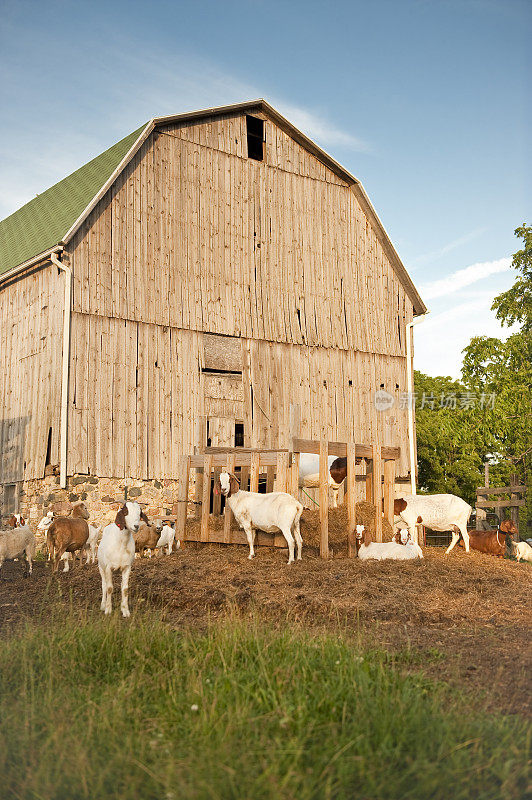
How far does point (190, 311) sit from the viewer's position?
1944cm

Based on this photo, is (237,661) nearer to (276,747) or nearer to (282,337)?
(276,747)

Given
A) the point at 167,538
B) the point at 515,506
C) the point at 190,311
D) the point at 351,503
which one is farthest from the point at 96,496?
the point at 515,506

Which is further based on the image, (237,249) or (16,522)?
(237,249)

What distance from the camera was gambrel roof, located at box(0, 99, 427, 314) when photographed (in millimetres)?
18516

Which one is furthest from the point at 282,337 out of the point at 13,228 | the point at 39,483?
the point at 13,228

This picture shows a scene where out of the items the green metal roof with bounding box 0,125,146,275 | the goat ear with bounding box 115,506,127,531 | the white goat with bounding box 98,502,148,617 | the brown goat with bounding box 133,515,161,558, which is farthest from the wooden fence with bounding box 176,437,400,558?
the green metal roof with bounding box 0,125,146,275

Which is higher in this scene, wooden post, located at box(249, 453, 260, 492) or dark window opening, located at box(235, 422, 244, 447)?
dark window opening, located at box(235, 422, 244, 447)

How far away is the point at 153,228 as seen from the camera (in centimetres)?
1920

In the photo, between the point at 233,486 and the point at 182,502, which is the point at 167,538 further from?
the point at 233,486

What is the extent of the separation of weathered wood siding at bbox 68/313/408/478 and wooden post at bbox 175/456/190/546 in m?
1.84

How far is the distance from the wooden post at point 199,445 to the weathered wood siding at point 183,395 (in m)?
0.42

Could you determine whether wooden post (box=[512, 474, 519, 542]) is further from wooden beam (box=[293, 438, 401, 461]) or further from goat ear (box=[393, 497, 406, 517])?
wooden beam (box=[293, 438, 401, 461])

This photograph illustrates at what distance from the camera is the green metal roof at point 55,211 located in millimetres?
19109

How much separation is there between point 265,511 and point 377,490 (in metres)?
2.98
